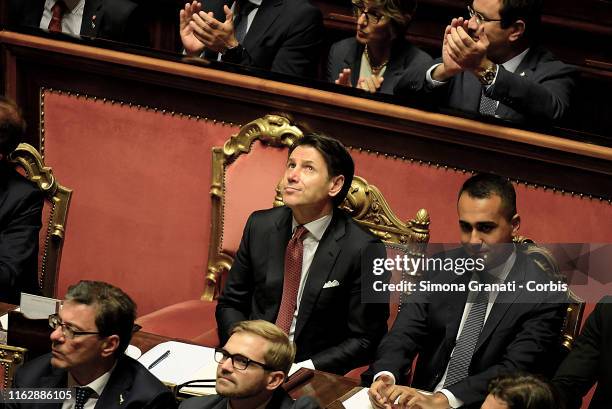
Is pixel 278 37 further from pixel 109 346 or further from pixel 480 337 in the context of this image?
pixel 109 346

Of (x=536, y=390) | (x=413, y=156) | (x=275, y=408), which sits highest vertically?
(x=413, y=156)

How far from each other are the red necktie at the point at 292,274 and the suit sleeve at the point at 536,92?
0.67 meters

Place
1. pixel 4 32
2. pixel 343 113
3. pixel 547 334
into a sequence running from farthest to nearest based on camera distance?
pixel 4 32 < pixel 343 113 < pixel 547 334

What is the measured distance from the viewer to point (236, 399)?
7.55 ft

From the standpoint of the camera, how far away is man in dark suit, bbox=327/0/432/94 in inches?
143

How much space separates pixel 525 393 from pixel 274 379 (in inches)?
20.3

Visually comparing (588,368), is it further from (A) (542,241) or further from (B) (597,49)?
(B) (597,49)

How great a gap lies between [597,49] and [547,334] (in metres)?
1.99

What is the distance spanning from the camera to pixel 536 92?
3084 millimetres

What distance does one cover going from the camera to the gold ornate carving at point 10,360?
2.44 meters

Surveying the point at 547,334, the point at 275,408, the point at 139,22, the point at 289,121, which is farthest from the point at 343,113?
the point at 139,22

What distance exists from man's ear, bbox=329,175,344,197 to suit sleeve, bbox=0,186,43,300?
87 centimetres

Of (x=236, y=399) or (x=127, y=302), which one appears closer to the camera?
(x=236, y=399)

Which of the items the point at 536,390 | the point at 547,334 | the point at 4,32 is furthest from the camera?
the point at 4,32
